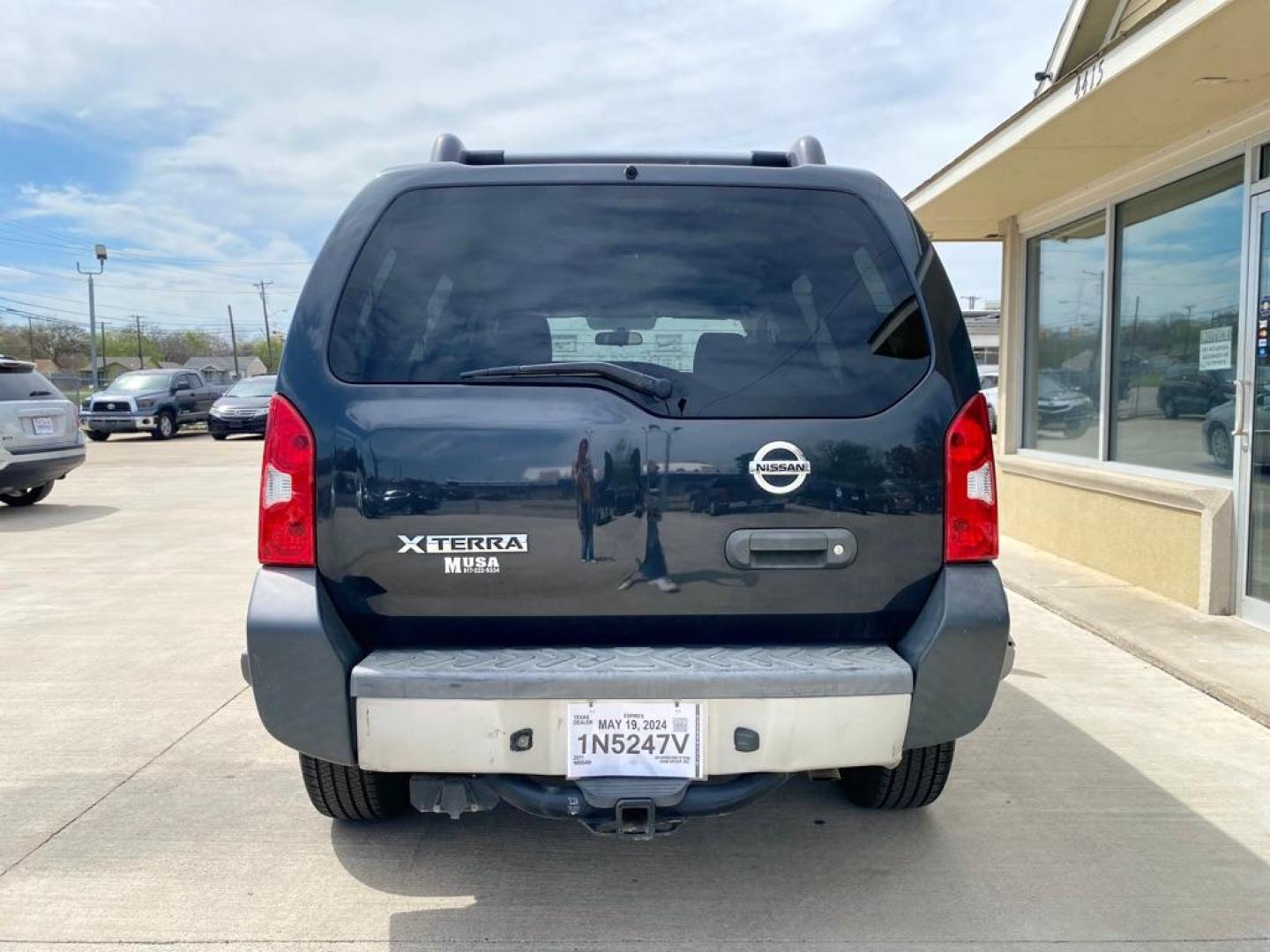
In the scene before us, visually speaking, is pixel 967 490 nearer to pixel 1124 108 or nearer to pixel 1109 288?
pixel 1124 108

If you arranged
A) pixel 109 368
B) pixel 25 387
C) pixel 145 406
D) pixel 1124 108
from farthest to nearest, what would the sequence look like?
pixel 109 368, pixel 145 406, pixel 25 387, pixel 1124 108

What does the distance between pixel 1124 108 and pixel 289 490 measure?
201 inches

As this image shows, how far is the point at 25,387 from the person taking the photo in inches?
426

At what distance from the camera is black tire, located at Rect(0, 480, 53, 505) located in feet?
39.1

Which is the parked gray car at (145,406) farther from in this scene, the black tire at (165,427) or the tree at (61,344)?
the tree at (61,344)

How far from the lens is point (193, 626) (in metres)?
6.17

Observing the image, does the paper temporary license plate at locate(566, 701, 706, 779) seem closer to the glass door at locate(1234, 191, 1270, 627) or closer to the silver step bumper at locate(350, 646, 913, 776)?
the silver step bumper at locate(350, 646, 913, 776)

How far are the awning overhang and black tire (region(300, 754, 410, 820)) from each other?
14.5 ft

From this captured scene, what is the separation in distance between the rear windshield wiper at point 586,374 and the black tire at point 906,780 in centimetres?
146

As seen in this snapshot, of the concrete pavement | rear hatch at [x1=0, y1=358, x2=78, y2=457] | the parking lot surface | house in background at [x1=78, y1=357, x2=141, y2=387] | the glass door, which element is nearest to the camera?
the parking lot surface

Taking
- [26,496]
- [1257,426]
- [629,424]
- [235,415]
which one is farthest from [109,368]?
[629,424]

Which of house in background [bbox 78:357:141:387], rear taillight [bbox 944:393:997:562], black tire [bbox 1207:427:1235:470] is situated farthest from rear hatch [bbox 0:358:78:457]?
house in background [bbox 78:357:141:387]

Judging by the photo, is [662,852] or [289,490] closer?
[289,490]

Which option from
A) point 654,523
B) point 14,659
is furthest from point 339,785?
point 14,659
